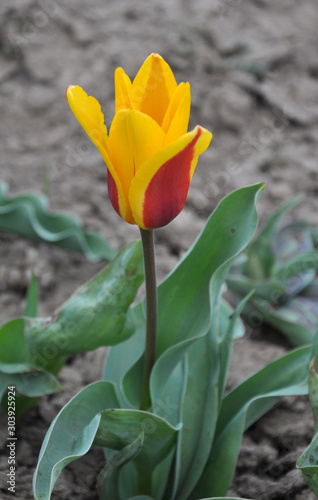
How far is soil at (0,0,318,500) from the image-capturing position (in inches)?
70.7

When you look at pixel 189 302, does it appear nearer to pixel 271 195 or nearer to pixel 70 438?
pixel 70 438

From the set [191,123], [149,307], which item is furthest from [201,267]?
[191,123]

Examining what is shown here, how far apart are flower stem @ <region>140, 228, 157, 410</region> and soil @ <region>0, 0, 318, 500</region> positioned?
0.42 meters

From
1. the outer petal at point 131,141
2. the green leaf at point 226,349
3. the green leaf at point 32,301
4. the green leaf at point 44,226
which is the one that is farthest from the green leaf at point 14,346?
the green leaf at point 44,226

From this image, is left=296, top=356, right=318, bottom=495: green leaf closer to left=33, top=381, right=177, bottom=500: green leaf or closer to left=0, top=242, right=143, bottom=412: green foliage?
left=33, top=381, right=177, bottom=500: green leaf

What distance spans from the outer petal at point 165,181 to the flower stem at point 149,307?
6 cm

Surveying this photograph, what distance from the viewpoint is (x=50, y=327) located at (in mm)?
1170

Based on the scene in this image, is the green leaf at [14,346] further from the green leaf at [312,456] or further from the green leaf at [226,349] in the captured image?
the green leaf at [312,456]

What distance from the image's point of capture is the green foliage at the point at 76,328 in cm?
110

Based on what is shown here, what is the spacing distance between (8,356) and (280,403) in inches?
27.9

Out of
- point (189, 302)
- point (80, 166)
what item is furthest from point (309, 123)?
point (189, 302)

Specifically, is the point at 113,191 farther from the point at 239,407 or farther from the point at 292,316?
the point at 292,316

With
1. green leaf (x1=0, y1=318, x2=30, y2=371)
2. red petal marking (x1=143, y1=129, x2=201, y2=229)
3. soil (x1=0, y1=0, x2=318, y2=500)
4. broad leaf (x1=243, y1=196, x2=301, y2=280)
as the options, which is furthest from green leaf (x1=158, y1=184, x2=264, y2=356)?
broad leaf (x1=243, y1=196, x2=301, y2=280)

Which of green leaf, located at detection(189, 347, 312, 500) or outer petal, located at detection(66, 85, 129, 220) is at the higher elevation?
outer petal, located at detection(66, 85, 129, 220)
